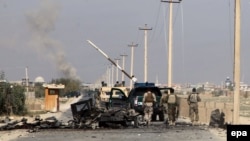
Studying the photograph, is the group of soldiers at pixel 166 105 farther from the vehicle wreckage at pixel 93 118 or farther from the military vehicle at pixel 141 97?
the military vehicle at pixel 141 97

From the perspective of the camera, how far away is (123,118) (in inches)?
1079

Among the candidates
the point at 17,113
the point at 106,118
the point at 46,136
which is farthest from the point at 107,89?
the point at 46,136

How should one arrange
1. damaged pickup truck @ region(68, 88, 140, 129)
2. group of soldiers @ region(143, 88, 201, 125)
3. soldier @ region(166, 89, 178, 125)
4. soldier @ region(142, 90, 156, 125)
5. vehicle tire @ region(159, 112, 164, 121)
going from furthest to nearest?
vehicle tire @ region(159, 112, 164, 121) → soldier @ region(142, 90, 156, 125) → group of soldiers @ region(143, 88, 201, 125) → soldier @ region(166, 89, 178, 125) → damaged pickup truck @ region(68, 88, 140, 129)

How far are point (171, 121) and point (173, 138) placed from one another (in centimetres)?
811

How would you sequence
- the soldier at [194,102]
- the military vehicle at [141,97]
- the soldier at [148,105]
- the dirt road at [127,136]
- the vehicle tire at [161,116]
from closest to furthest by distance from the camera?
the dirt road at [127,136] → the soldier at [148,105] → the soldier at [194,102] → the military vehicle at [141,97] → the vehicle tire at [161,116]

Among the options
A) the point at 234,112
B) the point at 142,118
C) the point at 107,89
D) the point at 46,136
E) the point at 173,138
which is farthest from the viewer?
the point at 107,89

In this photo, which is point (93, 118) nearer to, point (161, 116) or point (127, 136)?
point (127, 136)

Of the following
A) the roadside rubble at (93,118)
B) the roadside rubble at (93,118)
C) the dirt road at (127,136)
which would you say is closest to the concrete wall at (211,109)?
the roadside rubble at (93,118)

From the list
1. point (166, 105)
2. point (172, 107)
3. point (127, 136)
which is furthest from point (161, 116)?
point (127, 136)

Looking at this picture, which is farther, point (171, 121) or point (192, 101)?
point (192, 101)

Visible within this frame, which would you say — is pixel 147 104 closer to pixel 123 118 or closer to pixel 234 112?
pixel 123 118

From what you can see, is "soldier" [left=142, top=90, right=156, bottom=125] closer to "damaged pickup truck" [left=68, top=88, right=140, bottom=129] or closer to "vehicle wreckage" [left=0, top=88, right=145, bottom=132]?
"vehicle wreckage" [left=0, top=88, right=145, bottom=132]

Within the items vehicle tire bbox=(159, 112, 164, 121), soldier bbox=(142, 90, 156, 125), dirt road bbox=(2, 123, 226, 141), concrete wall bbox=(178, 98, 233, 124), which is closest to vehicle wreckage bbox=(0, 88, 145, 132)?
soldier bbox=(142, 90, 156, 125)

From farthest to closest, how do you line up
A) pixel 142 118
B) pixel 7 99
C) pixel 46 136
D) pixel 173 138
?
pixel 7 99 < pixel 142 118 < pixel 46 136 < pixel 173 138
